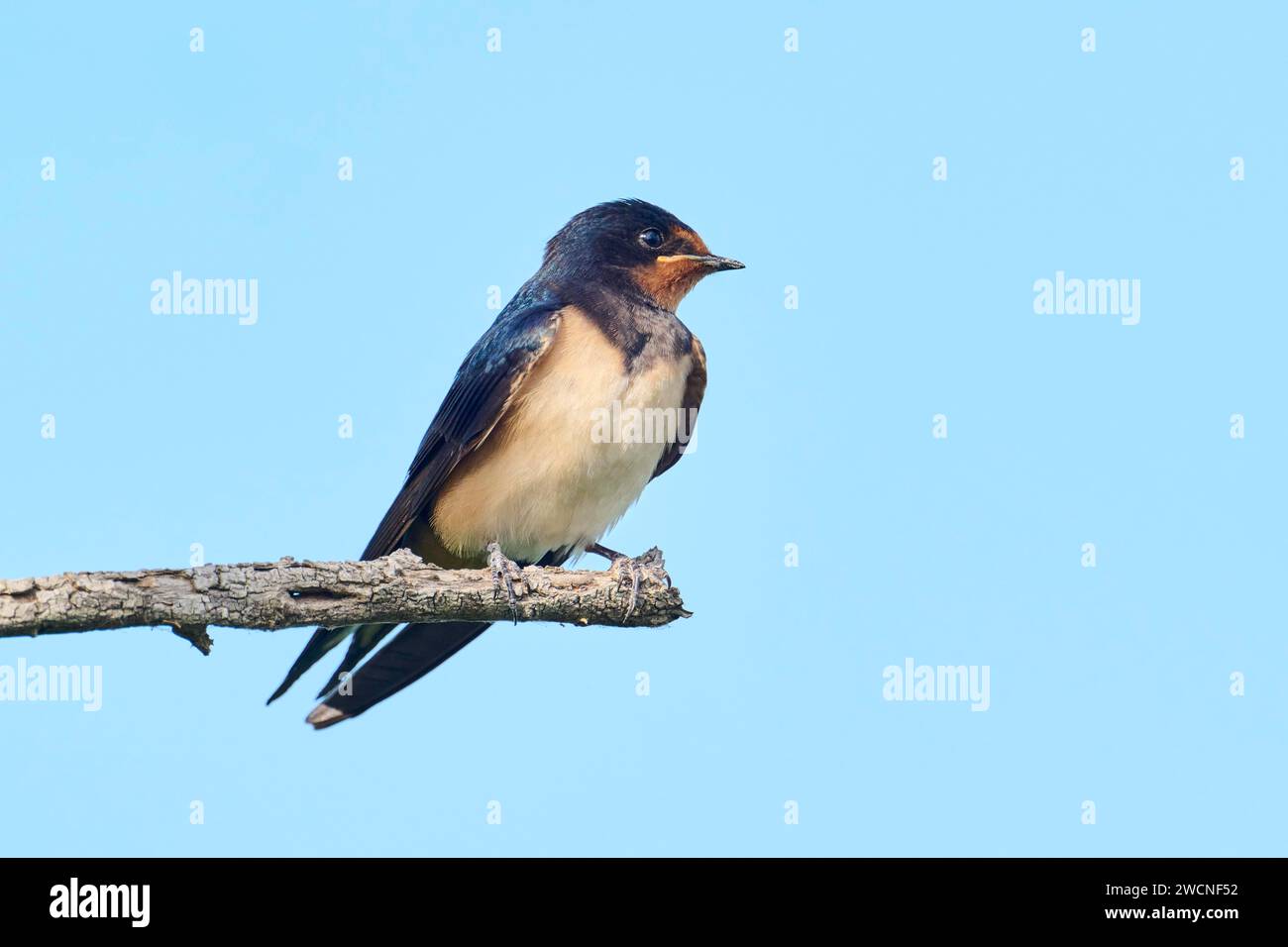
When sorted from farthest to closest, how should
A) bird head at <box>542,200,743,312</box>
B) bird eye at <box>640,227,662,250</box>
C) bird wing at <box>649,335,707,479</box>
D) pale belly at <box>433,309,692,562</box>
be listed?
1. bird eye at <box>640,227,662,250</box>
2. bird head at <box>542,200,743,312</box>
3. bird wing at <box>649,335,707,479</box>
4. pale belly at <box>433,309,692,562</box>

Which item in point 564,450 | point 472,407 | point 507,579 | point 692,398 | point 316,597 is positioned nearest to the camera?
point 316,597

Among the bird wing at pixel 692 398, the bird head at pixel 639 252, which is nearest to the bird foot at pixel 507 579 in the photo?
the bird wing at pixel 692 398

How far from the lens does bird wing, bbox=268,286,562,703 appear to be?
8.20m

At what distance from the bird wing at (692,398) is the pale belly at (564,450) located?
0.21 meters

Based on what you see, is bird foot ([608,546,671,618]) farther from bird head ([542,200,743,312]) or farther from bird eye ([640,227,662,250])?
bird eye ([640,227,662,250])

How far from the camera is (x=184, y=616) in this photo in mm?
6453

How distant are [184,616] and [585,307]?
303 cm

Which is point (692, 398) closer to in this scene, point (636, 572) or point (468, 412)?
point (468, 412)

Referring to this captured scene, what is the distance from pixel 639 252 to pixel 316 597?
131 inches

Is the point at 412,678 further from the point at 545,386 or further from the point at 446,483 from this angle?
the point at 545,386

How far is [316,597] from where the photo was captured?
671 centimetres

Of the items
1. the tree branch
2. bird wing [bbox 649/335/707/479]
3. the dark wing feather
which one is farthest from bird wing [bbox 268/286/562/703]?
the tree branch

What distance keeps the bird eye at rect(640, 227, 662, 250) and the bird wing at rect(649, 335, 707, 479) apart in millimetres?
742

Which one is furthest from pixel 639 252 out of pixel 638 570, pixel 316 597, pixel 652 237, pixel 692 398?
pixel 316 597
